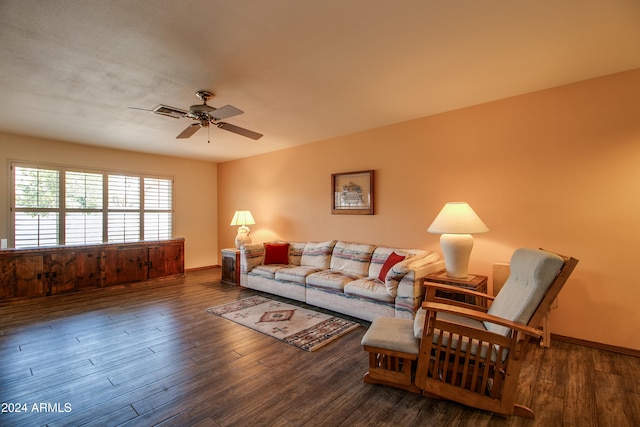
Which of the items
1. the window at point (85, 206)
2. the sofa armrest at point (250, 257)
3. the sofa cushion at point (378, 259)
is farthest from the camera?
the sofa armrest at point (250, 257)

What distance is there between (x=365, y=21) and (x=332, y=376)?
2.70 m

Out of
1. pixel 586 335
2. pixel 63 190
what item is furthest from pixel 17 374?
pixel 586 335

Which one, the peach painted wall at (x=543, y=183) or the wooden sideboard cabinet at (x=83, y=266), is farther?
the wooden sideboard cabinet at (x=83, y=266)

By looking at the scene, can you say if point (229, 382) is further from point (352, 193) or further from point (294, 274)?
point (352, 193)

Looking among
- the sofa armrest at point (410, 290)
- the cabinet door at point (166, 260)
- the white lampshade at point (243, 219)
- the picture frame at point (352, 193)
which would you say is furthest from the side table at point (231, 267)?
the sofa armrest at point (410, 290)

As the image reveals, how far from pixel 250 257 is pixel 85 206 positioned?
3.26 meters

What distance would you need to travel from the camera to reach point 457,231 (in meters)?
3.02

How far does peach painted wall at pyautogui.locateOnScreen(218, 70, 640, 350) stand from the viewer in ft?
9.21

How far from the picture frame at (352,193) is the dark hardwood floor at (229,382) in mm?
1811

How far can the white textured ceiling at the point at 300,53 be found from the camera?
6.24ft

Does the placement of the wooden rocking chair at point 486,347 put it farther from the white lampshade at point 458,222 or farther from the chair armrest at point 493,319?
the white lampshade at point 458,222

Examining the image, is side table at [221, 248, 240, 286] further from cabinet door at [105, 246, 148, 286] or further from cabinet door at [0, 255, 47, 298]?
cabinet door at [0, 255, 47, 298]

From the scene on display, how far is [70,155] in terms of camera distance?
525 centimetres

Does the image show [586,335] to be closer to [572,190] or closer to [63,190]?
[572,190]
